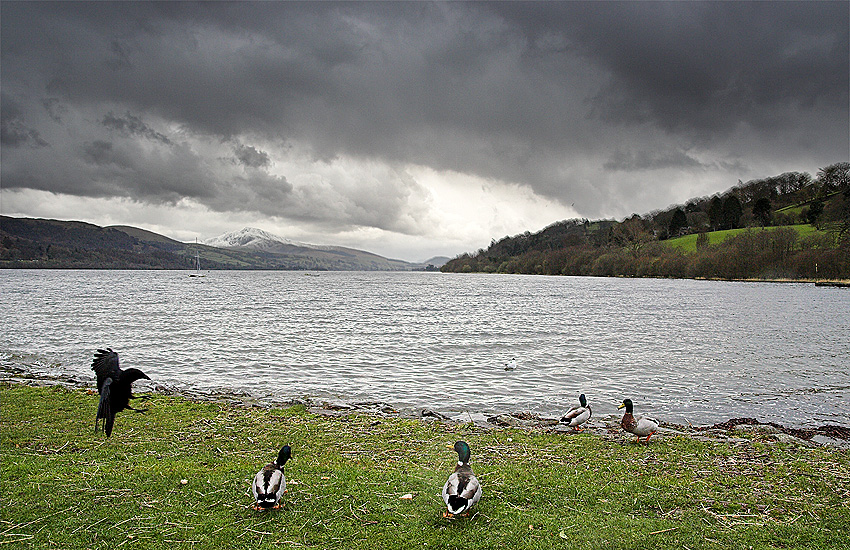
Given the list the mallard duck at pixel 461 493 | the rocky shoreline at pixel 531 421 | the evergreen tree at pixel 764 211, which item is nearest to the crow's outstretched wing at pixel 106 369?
the mallard duck at pixel 461 493

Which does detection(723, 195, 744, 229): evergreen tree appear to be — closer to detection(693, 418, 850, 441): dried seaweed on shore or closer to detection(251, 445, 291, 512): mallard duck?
detection(693, 418, 850, 441): dried seaweed on shore

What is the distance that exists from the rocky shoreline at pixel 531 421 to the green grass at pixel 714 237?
138564 mm

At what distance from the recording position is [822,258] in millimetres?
104875

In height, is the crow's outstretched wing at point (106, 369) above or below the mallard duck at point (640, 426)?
above

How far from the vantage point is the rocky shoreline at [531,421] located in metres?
12.4

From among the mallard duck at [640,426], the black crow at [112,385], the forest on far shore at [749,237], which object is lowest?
the mallard duck at [640,426]

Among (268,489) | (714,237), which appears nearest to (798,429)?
(268,489)

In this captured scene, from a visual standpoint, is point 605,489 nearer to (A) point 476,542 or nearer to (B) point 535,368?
(A) point 476,542

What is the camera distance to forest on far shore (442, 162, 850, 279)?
365ft

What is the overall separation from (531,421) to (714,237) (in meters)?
163

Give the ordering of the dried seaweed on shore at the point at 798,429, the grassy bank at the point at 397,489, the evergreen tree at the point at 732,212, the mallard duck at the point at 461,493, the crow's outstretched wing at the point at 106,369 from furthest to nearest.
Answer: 1. the evergreen tree at the point at 732,212
2. the dried seaweed on shore at the point at 798,429
3. the crow's outstretched wing at the point at 106,369
4. the mallard duck at the point at 461,493
5. the grassy bank at the point at 397,489

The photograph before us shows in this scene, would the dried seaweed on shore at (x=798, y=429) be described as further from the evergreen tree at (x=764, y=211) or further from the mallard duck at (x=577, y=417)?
the evergreen tree at (x=764, y=211)

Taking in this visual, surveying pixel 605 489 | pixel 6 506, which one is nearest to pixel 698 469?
pixel 605 489

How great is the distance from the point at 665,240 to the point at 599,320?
497ft
